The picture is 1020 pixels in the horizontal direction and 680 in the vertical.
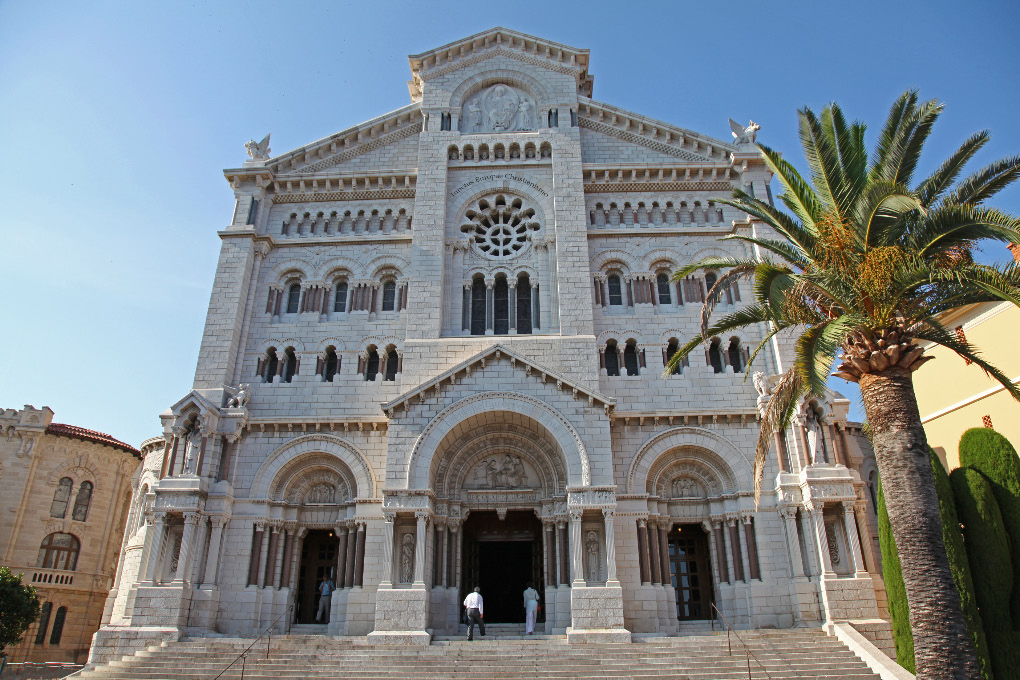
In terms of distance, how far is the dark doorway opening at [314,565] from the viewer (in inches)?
963

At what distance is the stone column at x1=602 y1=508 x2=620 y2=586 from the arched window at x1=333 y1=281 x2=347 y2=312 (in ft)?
41.2

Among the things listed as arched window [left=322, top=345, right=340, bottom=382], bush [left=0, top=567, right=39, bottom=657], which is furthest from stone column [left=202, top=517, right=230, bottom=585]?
→ bush [left=0, top=567, right=39, bottom=657]

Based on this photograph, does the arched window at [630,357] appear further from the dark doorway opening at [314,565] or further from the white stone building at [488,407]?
the dark doorway opening at [314,565]

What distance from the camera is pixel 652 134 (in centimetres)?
2930

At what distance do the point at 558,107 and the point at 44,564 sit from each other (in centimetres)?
3185

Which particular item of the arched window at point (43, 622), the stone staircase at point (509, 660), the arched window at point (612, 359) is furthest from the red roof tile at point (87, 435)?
the arched window at point (612, 359)

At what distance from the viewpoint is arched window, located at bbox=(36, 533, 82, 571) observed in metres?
34.2

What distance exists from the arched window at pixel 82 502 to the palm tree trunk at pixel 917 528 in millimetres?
36588

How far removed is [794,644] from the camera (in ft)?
61.3

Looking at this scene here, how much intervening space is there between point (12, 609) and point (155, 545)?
699cm

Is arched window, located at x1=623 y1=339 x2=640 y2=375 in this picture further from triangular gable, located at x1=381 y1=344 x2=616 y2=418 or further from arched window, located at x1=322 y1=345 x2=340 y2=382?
arched window, located at x1=322 y1=345 x2=340 y2=382

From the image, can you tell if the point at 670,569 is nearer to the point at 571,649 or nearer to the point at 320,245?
Result: the point at 571,649

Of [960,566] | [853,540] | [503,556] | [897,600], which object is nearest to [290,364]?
[503,556]

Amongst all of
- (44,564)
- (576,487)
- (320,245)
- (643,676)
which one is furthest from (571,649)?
(44,564)
